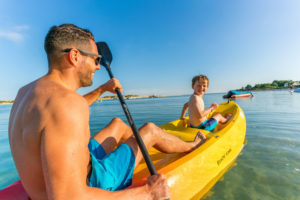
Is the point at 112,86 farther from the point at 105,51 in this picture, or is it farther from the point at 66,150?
the point at 66,150

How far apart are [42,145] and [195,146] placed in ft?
6.79

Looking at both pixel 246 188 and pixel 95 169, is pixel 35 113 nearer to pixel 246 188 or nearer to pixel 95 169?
pixel 95 169

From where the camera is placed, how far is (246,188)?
Result: 221cm

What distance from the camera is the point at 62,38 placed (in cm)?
123

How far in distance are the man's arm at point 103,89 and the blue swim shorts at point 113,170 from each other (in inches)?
37.8

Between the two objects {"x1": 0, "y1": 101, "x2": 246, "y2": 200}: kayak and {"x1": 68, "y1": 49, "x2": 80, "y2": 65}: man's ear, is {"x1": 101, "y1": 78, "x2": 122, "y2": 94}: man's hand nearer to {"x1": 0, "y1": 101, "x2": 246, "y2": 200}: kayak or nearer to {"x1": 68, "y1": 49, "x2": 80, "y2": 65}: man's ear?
{"x1": 68, "y1": 49, "x2": 80, "y2": 65}: man's ear

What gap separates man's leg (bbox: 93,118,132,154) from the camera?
1.87 m

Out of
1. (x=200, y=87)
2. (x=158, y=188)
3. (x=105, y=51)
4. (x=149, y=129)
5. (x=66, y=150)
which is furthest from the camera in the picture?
(x=200, y=87)

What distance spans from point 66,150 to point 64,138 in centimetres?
6

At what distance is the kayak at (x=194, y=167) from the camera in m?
1.60

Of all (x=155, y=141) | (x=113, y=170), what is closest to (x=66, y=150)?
(x=113, y=170)

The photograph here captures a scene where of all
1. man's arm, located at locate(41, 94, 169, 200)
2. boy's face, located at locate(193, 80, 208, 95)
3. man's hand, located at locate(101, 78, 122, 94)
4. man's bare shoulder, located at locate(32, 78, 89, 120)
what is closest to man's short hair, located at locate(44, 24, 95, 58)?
man's bare shoulder, located at locate(32, 78, 89, 120)

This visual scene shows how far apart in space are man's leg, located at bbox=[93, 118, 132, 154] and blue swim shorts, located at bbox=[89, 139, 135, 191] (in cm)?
45

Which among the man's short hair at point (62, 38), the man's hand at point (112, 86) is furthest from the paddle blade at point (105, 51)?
the man's short hair at point (62, 38)
